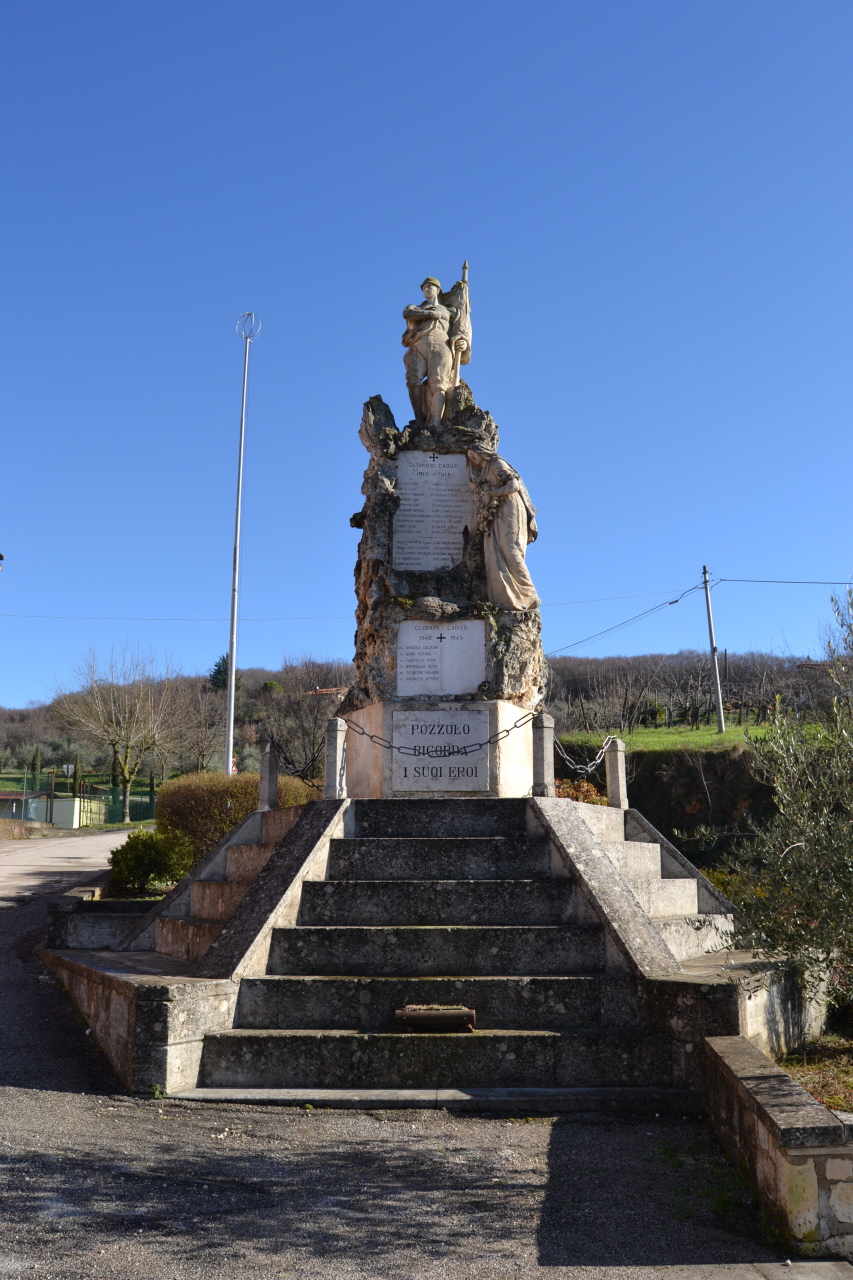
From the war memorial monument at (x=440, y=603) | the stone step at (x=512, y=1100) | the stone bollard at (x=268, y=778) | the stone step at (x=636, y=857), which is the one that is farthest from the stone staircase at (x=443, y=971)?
the stone bollard at (x=268, y=778)

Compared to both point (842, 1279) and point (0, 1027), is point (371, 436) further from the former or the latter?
point (842, 1279)

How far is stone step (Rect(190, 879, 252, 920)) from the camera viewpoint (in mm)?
8984

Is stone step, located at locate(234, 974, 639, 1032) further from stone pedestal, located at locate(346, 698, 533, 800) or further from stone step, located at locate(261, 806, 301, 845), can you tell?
stone pedestal, located at locate(346, 698, 533, 800)

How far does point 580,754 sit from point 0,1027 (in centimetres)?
2628

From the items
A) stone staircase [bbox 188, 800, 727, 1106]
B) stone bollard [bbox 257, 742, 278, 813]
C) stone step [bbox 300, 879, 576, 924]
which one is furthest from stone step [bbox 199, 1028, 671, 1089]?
stone bollard [bbox 257, 742, 278, 813]

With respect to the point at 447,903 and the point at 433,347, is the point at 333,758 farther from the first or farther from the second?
the point at 433,347

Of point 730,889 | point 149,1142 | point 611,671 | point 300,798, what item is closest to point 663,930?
point 730,889

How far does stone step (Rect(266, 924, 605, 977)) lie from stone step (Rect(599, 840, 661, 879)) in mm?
2162

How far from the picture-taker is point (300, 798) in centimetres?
1930

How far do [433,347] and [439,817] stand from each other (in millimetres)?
5985

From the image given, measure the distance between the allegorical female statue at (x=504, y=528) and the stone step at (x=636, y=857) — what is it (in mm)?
2744

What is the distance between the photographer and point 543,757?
8883 mm

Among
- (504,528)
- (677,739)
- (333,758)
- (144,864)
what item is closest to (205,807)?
(144,864)

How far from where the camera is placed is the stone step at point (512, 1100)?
577 cm
